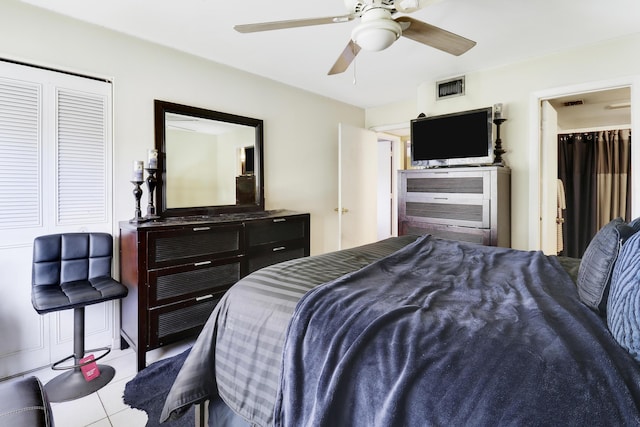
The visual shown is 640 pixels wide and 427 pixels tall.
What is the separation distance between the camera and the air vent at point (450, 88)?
3508 millimetres

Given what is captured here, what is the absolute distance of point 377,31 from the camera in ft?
5.48

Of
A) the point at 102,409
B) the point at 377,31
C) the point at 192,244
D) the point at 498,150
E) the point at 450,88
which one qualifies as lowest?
the point at 102,409

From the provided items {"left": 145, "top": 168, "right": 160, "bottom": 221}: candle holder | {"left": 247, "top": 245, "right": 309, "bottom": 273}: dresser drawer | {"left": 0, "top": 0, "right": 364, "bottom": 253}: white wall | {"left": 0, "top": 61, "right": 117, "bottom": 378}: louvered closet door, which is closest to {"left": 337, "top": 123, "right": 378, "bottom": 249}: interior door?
{"left": 0, "top": 0, "right": 364, "bottom": 253}: white wall

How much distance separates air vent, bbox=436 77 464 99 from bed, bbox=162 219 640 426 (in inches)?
104

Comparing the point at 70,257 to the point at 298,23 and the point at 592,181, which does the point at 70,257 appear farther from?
the point at 592,181

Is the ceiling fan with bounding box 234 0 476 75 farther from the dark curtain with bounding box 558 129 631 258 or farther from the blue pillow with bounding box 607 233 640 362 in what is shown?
the dark curtain with bounding box 558 129 631 258

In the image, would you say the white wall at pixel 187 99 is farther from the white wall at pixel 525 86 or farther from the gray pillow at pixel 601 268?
the gray pillow at pixel 601 268

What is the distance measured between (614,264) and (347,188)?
3.31 metres

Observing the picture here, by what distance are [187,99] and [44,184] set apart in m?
1.29

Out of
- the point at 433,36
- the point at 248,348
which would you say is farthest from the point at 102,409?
the point at 433,36

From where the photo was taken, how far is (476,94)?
346 cm

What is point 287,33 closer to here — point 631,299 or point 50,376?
point 631,299

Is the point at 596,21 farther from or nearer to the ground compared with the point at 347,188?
farther from the ground

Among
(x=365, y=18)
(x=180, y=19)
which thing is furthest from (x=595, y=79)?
(x=180, y=19)
